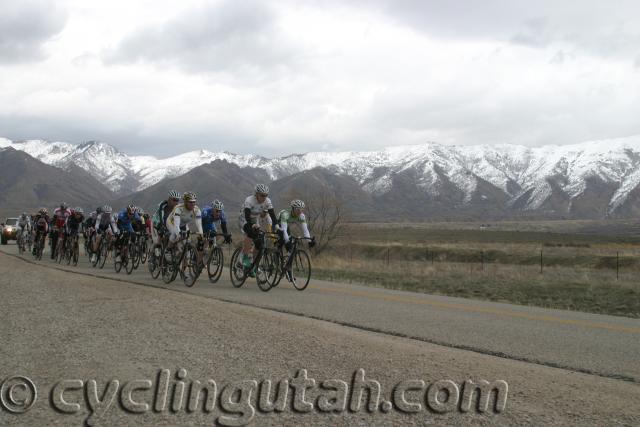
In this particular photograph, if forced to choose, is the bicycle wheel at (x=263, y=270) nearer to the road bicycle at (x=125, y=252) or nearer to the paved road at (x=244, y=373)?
the paved road at (x=244, y=373)

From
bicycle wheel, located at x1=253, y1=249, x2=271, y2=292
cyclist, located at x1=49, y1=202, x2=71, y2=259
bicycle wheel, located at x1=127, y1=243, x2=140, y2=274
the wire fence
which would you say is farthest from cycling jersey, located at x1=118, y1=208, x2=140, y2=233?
the wire fence

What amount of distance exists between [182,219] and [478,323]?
7790 mm

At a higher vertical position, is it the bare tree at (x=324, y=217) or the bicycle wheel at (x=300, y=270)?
the bare tree at (x=324, y=217)

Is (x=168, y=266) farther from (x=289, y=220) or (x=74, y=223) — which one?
(x=74, y=223)

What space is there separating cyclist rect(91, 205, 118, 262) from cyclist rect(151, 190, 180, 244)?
11.9ft

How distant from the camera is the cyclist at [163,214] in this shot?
15.1 metres

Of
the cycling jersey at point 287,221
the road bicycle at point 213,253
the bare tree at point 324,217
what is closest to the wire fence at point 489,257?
the bare tree at point 324,217

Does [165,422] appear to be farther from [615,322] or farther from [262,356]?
[615,322]

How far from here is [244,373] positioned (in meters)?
5.66

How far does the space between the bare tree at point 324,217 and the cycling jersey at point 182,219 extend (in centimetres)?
2915

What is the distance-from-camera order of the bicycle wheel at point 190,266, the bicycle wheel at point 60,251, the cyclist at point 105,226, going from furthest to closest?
1. the bicycle wheel at point 60,251
2. the cyclist at point 105,226
3. the bicycle wheel at point 190,266

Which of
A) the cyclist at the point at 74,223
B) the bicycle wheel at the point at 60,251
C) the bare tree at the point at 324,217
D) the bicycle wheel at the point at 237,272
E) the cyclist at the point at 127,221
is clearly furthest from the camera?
the bare tree at the point at 324,217

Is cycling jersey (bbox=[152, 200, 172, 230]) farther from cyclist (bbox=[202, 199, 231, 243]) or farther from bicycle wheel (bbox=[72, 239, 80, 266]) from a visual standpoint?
bicycle wheel (bbox=[72, 239, 80, 266])

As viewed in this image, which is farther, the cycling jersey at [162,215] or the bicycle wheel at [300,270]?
the cycling jersey at [162,215]
